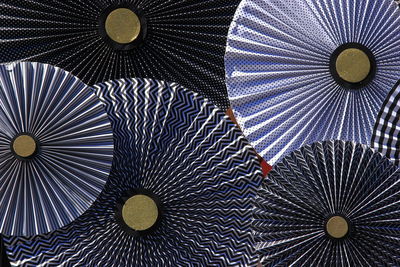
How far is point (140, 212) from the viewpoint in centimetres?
110

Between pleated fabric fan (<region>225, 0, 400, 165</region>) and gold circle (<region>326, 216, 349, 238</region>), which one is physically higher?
pleated fabric fan (<region>225, 0, 400, 165</region>)

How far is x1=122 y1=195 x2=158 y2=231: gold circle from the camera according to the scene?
1.10 metres

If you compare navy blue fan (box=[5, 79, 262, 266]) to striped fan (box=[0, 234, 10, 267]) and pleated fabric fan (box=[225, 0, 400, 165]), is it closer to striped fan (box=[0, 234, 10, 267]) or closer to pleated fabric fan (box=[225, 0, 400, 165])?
pleated fabric fan (box=[225, 0, 400, 165])

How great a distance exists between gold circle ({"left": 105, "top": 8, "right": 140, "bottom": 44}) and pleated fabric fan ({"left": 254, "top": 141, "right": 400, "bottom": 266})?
353 mm

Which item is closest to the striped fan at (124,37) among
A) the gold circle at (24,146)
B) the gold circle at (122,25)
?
the gold circle at (122,25)

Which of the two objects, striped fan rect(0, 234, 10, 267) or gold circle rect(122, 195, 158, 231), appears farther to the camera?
striped fan rect(0, 234, 10, 267)

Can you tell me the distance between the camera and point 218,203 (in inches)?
44.4

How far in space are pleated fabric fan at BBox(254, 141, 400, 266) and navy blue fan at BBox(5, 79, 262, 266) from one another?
0.13ft

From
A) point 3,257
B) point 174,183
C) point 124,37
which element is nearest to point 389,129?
point 174,183

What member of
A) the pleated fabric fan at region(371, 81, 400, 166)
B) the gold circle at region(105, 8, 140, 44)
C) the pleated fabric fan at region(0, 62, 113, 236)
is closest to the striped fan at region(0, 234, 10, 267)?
the pleated fabric fan at region(0, 62, 113, 236)

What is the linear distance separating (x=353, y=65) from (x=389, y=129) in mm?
128

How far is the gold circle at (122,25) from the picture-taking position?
115 cm

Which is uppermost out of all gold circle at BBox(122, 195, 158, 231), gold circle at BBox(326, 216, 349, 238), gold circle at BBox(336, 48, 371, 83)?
gold circle at BBox(336, 48, 371, 83)

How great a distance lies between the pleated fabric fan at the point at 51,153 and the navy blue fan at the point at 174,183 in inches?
1.7
